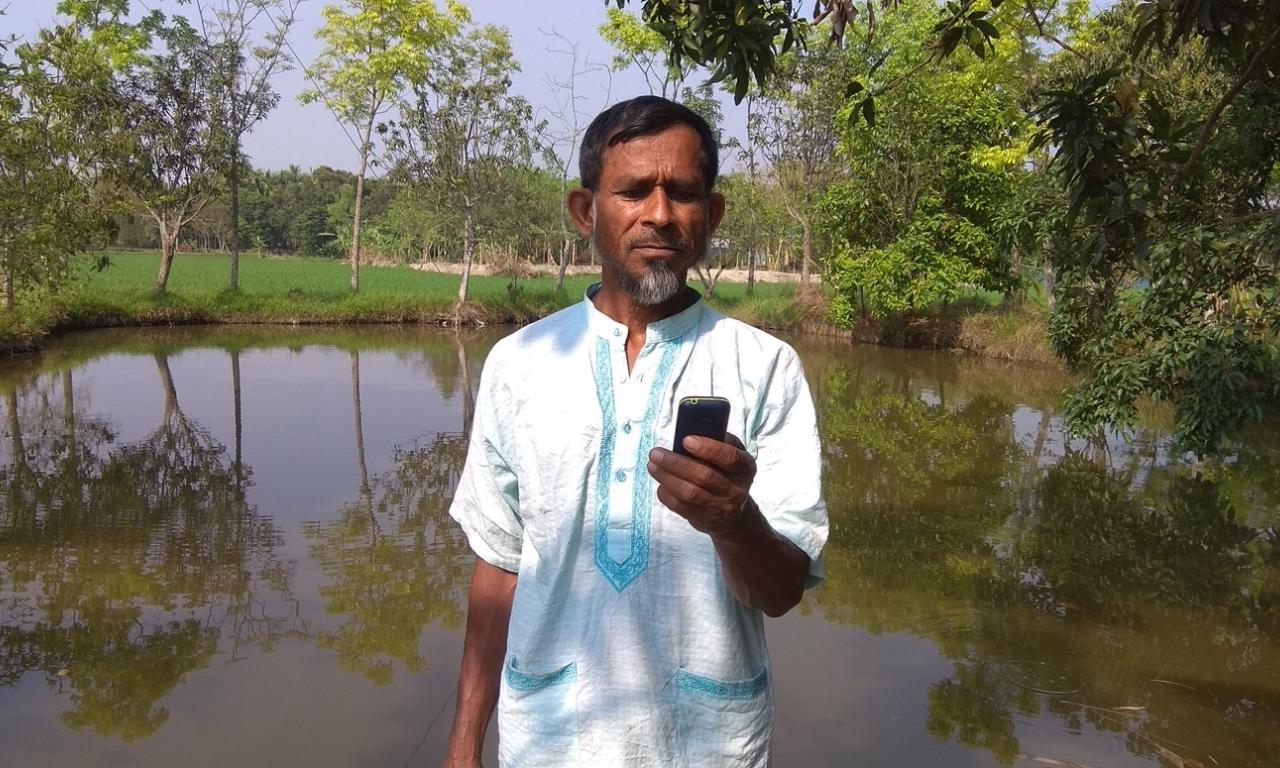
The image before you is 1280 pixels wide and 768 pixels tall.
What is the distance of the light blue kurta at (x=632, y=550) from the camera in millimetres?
1321

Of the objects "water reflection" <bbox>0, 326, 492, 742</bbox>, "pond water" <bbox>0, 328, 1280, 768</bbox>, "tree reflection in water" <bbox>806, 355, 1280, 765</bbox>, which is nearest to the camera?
"pond water" <bbox>0, 328, 1280, 768</bbox>

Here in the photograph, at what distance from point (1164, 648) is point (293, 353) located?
13.7m

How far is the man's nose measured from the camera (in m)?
1.43

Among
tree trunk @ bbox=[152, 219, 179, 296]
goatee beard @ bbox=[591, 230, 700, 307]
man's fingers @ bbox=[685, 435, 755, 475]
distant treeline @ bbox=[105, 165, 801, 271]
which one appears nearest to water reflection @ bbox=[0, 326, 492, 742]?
goatee beard @ bbox=[591, 230, 700, 307]

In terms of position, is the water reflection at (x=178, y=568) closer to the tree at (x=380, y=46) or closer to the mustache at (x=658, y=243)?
the mustache at (x=658, y=243)

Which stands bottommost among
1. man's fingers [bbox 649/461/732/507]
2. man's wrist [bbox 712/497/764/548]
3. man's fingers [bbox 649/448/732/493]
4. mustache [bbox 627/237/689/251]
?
man's wrist [bbox 712/497/764/548]

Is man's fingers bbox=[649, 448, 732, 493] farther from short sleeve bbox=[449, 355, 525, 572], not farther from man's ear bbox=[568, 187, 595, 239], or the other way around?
man's ear bbox=[568, 187, 595, 239]

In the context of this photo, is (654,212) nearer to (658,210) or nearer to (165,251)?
(658,210)

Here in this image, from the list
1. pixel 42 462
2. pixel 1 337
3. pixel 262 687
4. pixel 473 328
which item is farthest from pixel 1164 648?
pixel 473 328

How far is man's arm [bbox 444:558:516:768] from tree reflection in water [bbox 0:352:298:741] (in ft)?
8.74

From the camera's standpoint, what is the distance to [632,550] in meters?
1.34

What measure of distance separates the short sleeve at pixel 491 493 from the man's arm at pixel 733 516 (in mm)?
389

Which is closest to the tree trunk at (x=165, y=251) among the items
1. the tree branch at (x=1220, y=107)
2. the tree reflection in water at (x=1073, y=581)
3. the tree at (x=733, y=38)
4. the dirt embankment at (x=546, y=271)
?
the dirt embankment at (x=546, y=271)

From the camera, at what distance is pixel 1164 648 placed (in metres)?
4.55
